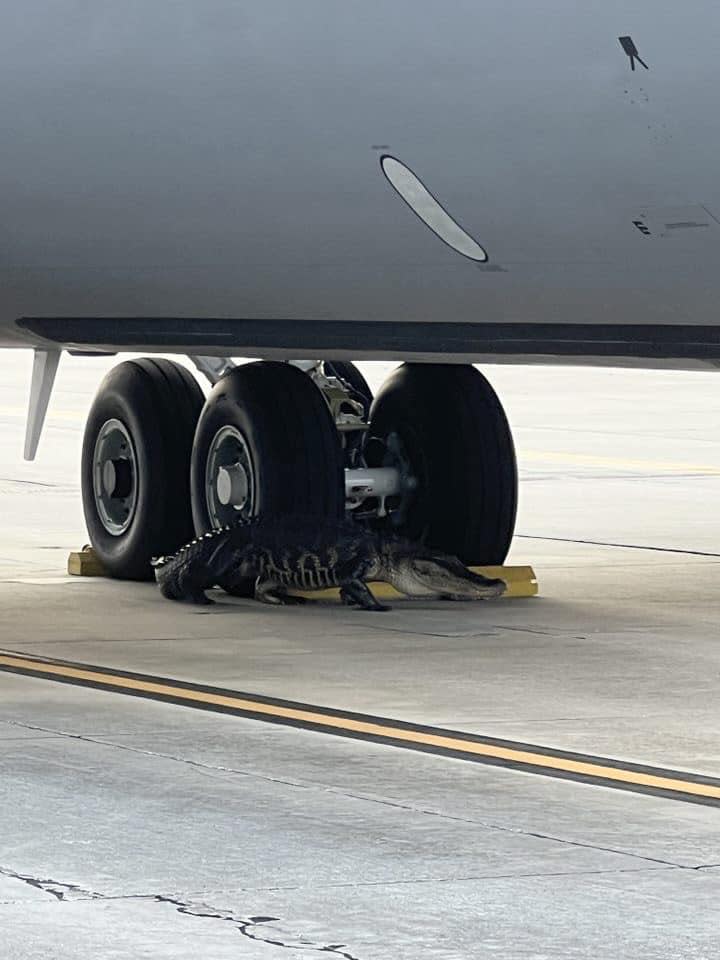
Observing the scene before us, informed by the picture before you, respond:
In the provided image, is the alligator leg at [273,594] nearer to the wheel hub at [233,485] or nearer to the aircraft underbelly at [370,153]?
the wheel hub at [233,485]

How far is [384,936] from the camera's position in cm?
628

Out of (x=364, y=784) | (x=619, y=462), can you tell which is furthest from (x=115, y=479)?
(x=619, y=462)

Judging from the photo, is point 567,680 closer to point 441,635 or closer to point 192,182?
point 441,635

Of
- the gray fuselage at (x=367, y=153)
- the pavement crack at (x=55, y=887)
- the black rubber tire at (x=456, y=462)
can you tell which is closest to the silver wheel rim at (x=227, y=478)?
the black rubber tire at (x=456, y=462)

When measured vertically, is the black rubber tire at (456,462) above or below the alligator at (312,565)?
above

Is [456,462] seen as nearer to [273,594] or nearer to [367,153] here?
[273,594]

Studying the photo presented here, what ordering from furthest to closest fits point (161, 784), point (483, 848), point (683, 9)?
point (683, 9) → point (161, 784) → point (483, 848)

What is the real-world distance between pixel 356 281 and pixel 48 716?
254cm

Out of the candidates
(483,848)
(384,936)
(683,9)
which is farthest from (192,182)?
(384,936)

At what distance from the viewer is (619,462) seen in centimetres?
2544

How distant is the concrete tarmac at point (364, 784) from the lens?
6418mm

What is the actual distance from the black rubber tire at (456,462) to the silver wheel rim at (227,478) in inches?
39.3

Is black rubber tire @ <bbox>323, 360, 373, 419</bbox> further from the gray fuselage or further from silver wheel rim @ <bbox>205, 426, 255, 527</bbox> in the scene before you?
the gray fuselage

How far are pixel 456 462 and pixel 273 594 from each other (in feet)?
5.18
